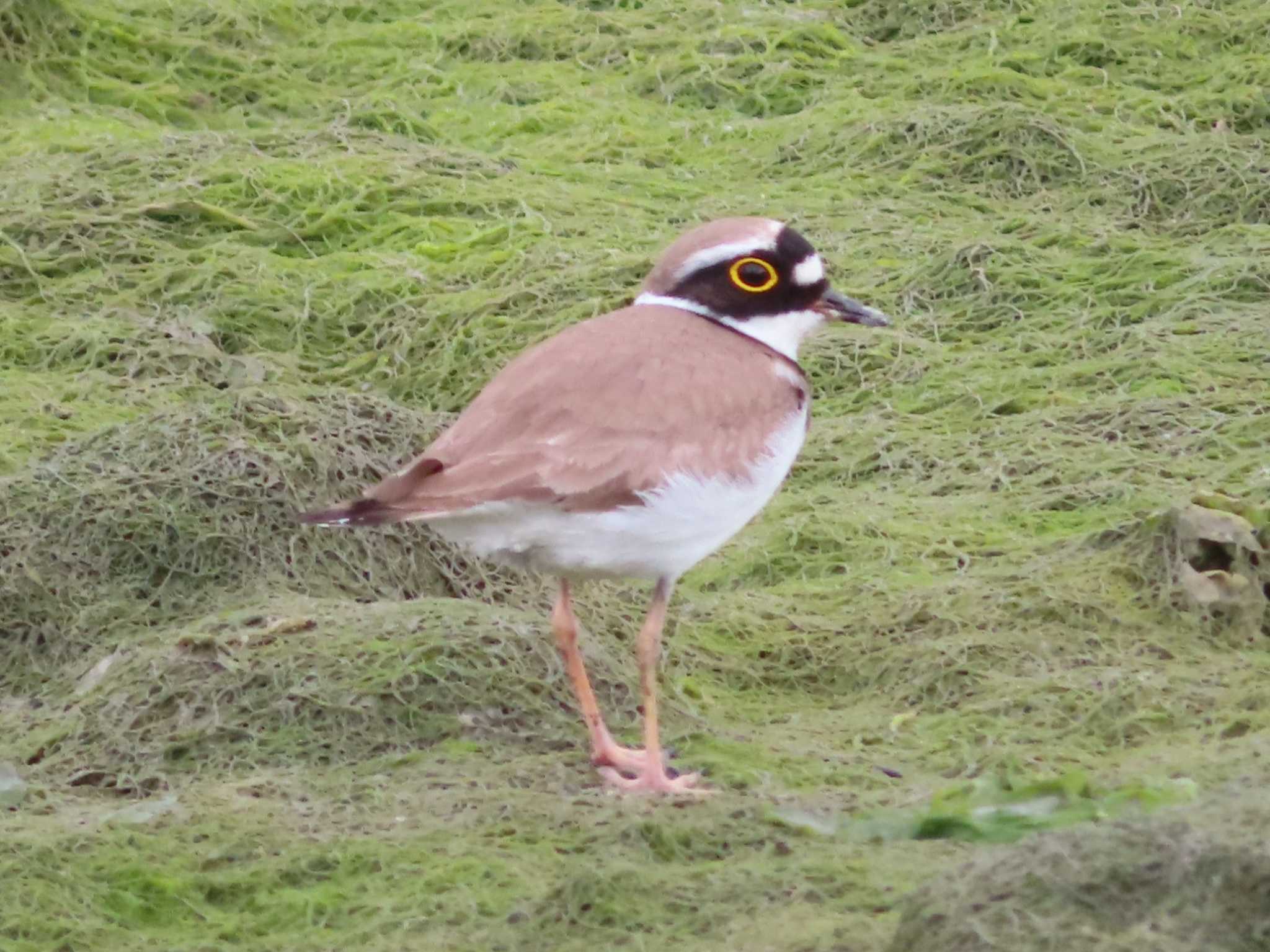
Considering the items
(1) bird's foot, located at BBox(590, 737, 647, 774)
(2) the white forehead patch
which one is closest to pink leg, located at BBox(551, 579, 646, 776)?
(1) bird's foot, located at BBox(590, 737, 647, 774)

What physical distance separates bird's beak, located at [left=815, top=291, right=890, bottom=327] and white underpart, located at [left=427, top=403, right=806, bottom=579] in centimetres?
89

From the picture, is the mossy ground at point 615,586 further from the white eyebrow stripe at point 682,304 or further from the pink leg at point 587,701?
the white eyebrow stripe at point 682,304

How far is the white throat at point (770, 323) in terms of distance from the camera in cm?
713

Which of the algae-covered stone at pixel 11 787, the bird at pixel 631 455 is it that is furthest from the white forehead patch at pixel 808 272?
the algae-covered stone at pixel 11 787

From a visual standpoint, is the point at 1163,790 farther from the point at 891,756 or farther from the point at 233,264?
the point at 233,264

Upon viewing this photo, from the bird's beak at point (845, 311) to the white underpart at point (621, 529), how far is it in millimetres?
892

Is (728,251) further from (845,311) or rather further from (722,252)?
(845,311)

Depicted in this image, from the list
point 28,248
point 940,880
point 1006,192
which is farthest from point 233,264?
point 940,880

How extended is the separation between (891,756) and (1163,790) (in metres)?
1.46

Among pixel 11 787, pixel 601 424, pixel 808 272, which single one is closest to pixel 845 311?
pixel 808 272

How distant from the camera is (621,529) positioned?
20.5 feet

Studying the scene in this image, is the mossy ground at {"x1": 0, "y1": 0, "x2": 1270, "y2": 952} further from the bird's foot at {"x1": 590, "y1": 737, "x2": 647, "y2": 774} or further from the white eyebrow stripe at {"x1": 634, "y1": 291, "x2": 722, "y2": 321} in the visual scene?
the white eyebrow stripe at {"x1": 634, "y1": 291, "x2": 722, "y2": 321}

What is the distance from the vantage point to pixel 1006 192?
12320mm

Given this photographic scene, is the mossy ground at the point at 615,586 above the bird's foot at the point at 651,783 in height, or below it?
below
